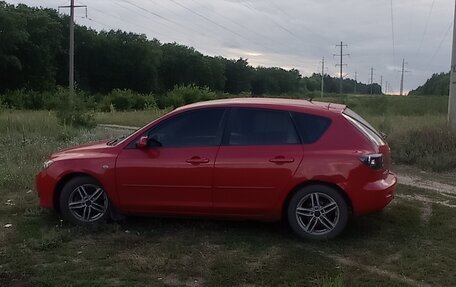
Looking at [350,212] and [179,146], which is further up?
[179,146]

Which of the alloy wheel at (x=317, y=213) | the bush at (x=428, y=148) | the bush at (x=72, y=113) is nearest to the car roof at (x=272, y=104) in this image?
the alloy wheel at (x=317, y=213)

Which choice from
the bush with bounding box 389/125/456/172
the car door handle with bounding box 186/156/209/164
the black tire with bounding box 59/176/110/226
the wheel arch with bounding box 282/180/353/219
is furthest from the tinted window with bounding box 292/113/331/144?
the bush with bounding box 389/125/456/172

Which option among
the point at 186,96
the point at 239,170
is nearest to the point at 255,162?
the point at 239,170

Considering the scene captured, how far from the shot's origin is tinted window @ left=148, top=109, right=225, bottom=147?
649 centimetres

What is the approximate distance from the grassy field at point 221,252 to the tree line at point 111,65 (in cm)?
7240

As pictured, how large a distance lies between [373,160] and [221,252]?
1890 mm

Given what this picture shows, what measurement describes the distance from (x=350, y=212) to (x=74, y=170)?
10.4ft

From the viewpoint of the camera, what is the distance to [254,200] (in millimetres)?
6258

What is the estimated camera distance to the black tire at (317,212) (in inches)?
241

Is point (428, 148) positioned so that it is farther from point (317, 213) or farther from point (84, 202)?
point (84, 202)

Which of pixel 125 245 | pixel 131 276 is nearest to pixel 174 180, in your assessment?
pixel 125 245

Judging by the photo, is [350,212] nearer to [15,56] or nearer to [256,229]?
[256,229]

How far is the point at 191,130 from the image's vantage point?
6.57 m

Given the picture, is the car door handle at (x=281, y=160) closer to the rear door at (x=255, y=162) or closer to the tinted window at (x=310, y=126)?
the rear door at (x=255, y=162)
